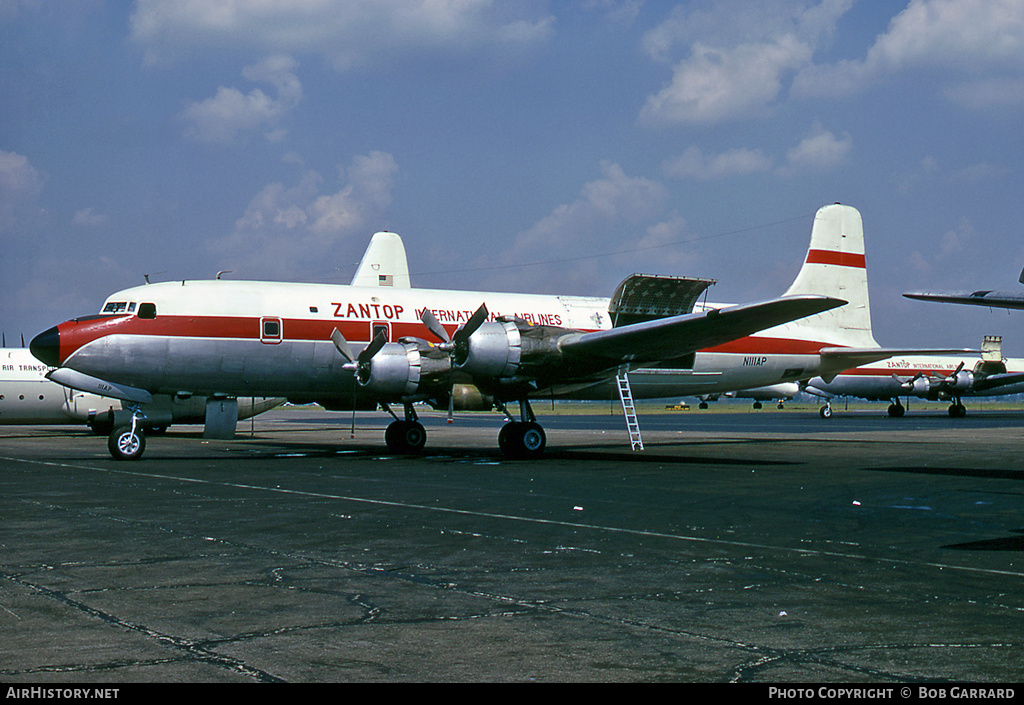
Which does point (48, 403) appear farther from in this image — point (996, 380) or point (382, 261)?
point (996, 380)

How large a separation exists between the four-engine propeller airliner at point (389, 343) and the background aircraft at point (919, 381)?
47.3 meters

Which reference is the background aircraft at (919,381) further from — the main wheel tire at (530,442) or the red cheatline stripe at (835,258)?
the main wheel tire at (530,442)

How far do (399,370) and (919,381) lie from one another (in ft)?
195

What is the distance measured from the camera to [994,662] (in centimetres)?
500

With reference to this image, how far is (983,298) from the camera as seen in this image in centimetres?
1366

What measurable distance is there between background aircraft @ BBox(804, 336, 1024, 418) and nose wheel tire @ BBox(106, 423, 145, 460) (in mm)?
56520

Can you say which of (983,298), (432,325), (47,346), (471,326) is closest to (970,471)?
(983,298)

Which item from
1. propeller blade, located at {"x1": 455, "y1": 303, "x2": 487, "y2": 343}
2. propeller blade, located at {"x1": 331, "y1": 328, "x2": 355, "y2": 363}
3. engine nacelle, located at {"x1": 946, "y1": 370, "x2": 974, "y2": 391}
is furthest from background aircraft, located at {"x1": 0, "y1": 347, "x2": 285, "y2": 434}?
engine nacelle, located at {"x1": 946, "y1": 370, "x2": 974, "y2": 391}

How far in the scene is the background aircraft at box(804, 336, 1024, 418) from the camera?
227ft

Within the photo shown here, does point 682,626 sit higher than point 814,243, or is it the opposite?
point 814,243

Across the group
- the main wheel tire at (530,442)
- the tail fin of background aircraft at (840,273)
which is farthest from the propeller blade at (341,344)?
the tail fin of background aircraft at (840,273)
